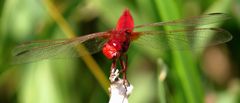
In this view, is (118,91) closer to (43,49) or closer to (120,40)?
(120,40)

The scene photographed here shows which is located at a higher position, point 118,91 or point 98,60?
point 118,91

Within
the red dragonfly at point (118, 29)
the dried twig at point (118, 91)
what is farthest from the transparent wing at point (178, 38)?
the dried twig at point (118, 91)

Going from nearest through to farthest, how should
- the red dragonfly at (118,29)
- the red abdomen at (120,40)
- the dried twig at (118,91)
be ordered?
1. the dried twig at (118,91)
2. the red abdomen at (120,40)
3. the red dragonfly at (118,29)

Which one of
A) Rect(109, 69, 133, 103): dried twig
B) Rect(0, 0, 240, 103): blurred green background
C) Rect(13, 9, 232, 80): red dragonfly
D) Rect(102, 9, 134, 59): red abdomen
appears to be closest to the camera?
Rect(109, 69, 133, 103): dried twig

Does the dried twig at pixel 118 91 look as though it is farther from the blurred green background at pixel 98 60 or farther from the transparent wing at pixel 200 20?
the blurred green background at pixel 98 60

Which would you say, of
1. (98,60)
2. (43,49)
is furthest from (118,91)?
(98,60)

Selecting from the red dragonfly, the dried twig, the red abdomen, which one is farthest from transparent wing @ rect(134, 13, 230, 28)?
the dried twig

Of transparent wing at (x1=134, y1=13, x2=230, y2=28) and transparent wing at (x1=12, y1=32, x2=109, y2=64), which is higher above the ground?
transparent wing at (x1=12, y1=32, x2=109, y2=64)

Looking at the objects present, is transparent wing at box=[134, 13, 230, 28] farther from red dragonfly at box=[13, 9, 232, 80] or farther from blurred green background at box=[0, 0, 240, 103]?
blurred green background at box=[0, 0, 240, 103]
